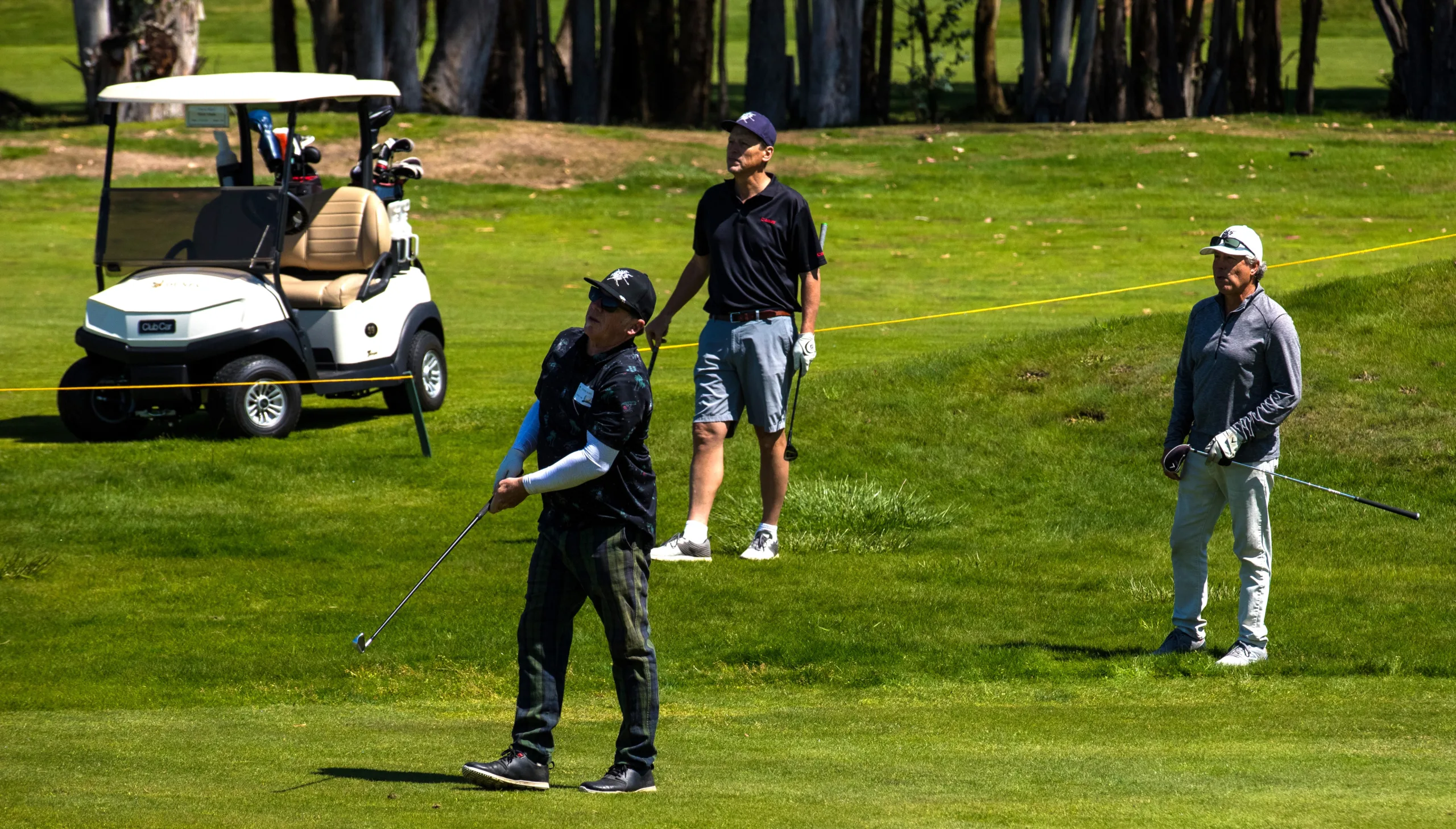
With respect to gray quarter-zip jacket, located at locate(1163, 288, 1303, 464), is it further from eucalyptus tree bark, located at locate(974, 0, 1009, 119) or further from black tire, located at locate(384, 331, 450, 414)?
eucalyptus tree bark, located at locate(974, 0, 1009, 119)

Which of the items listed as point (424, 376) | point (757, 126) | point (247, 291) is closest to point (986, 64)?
point (424, 376)

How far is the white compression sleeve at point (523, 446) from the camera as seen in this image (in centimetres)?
603

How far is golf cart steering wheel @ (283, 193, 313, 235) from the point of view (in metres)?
A: 13.8

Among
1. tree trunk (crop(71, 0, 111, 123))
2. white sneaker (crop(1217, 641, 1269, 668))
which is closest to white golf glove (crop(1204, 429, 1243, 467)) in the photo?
white sneaker (crop(1217, 641, 1269, 668))

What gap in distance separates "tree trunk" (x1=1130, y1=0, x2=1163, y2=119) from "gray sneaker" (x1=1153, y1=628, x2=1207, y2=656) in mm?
36904

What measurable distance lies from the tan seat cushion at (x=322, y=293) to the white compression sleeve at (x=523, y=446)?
25.4ft

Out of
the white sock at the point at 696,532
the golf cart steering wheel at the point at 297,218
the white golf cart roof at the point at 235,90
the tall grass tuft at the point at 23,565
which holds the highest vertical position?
the white golf cart roof at the point at 235,90

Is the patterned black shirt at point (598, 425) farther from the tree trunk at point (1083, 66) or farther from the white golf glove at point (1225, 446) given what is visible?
the tree trunk at point (1083, 66)

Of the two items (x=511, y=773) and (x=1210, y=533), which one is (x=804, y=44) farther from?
(x=511, y=773)

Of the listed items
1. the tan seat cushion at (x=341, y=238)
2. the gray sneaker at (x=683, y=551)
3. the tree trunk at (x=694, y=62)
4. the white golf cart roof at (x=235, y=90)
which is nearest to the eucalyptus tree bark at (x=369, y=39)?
the tree trunk at (x=694, y=62)

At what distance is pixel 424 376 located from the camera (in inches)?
566

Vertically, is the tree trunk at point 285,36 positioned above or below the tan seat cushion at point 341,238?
above

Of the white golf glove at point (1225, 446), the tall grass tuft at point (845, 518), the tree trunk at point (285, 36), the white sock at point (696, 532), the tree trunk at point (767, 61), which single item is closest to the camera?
the white golf glove at point (1225, 446)

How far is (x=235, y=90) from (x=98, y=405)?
2.55m
